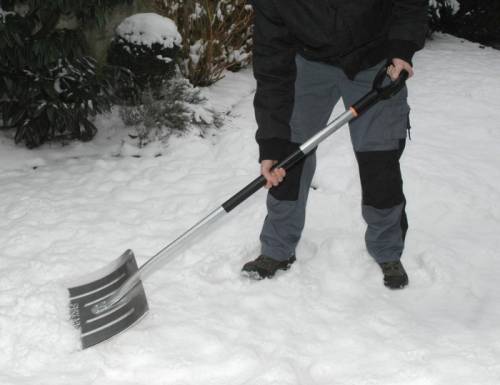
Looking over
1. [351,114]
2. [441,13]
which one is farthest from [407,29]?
[441,13]

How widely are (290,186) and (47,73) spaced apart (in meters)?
2.16

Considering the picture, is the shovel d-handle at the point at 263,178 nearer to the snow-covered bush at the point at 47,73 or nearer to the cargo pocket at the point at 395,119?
the cargo pocket at the point at 395,119

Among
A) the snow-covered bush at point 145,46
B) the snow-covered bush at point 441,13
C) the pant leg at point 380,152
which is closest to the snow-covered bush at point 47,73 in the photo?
the snow-covered bush at point 145,46

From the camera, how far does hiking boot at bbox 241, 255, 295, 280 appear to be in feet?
8.77

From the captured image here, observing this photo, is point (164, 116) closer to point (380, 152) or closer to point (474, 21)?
A: point (380, 152)

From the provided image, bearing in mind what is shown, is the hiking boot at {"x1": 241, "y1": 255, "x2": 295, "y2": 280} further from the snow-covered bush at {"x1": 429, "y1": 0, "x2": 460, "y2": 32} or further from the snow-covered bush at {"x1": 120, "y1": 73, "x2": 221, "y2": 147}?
the snow-covered bush at {"x1": 429, "y1": 0, "x2": 460, "y2": 32}

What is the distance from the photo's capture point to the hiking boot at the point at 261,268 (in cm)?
267

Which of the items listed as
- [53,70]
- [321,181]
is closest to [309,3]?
[321,181]

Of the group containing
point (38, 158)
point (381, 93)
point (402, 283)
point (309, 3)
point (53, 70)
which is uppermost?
point (309, 3)

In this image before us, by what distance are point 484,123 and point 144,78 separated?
8.71 ft

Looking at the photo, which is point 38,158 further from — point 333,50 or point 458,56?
point 458,56

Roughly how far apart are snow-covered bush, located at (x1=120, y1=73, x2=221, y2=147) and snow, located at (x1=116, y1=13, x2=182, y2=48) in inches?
14.7

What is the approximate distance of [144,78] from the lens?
4.64 metres

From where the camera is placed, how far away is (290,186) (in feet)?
8.29
